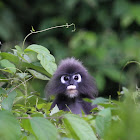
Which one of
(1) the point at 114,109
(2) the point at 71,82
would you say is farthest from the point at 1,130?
(2) the point at 71,82

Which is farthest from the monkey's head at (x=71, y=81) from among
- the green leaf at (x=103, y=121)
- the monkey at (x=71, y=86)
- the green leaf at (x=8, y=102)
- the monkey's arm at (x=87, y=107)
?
the green leaf at (x=103, y=121)

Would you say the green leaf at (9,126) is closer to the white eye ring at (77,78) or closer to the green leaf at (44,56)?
the green leaf at (44,56)

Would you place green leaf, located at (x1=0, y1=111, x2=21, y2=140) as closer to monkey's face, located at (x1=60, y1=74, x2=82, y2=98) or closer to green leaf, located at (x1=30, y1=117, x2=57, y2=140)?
green leaf, located at (x1=30, y1=117, x2=57, y2=140)

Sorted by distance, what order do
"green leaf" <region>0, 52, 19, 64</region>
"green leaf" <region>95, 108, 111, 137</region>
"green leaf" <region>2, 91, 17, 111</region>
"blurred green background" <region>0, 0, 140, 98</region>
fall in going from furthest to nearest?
"blurred green background" <region>0, 0, 140, 98</region> < "green leaf" <region>0, 52, 19, 64</region> < "green leaf" <region>2, 91, 17, 111</region> < "green leaf" <region>95, 108, 111, 137</region>

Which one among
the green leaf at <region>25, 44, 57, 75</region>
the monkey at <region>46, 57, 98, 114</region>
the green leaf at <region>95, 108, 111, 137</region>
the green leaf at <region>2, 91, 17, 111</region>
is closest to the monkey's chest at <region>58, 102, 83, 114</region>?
the monkey at <region>46, 57, 98, 114</region>

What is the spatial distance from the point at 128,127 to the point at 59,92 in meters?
2.33

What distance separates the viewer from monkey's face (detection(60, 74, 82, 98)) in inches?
107

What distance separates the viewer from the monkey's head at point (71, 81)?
2758 millimetres

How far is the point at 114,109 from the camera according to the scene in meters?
0.96

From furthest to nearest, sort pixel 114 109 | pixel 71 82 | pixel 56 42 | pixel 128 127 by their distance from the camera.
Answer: pixel 56 42 → pixel 71 82 → pixel 114 109 → pixel 128 127

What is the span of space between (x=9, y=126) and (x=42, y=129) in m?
0.08

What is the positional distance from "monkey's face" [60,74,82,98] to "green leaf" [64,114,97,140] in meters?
1.80

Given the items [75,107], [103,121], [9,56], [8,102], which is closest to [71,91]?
[75,107]

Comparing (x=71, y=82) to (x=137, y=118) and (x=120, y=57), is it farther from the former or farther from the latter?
(x=120, y=57)
